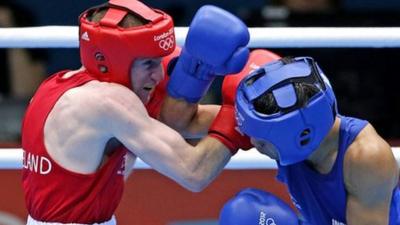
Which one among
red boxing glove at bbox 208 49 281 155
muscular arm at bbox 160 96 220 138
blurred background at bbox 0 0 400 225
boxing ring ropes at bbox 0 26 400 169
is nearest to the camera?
red boxing glove at bbox 208 49 281 155

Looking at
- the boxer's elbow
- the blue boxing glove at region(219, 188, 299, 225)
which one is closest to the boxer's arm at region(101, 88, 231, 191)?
the boxer's elbow

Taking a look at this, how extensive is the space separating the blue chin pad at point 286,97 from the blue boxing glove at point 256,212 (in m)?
0.26

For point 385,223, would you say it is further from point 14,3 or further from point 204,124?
point 14,3

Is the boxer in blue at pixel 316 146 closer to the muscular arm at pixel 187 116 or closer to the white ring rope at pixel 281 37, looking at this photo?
the muscular arm at pixel 187 116

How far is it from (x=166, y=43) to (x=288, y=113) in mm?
351

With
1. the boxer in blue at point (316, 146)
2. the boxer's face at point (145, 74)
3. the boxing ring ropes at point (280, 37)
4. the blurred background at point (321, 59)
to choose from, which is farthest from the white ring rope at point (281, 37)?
the blurred background at point (321, 59)

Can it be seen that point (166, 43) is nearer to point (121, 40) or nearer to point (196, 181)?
point (121, 40)

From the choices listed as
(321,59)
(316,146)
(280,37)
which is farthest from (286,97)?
(321,59)

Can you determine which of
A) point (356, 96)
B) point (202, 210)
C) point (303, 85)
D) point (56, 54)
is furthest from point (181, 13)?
point (303, 85)

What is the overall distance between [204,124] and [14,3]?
2.33 m

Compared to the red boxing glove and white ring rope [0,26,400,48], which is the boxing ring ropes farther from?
the red boxing glove

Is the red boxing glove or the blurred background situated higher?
the red boxing glove

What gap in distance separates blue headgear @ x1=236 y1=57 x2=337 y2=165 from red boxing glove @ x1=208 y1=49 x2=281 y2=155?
15 cm

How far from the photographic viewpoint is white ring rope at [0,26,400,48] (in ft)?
10.7
